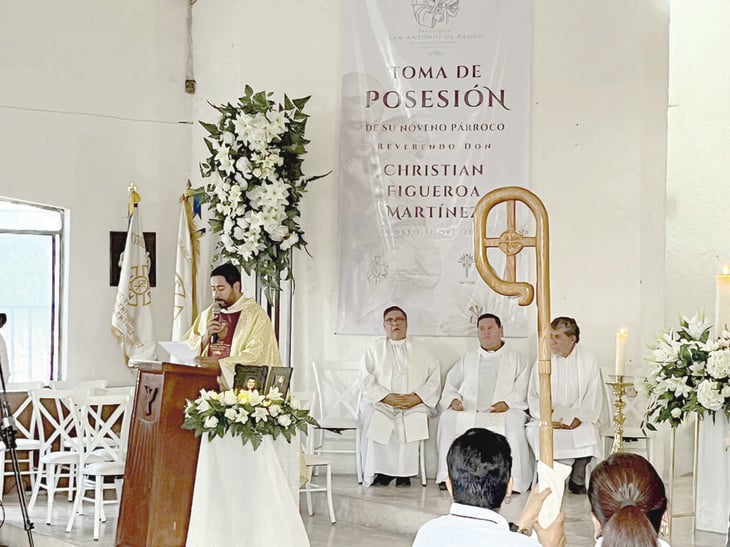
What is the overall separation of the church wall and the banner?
0.12 metres

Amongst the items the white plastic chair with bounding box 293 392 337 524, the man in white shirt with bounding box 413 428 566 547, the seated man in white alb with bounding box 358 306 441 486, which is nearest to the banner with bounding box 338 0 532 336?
the seated man in white alb with bounding box 358 306 441 486

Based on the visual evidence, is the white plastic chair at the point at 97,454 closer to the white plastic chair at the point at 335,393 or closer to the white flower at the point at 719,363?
the white plastic chair at the point at 335,393

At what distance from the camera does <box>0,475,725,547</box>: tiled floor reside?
265 inches

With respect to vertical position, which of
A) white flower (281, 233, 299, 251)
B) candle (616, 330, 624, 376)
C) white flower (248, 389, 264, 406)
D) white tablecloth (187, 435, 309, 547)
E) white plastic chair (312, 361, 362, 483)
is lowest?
white tablecloth (187, 435, 309, 547)

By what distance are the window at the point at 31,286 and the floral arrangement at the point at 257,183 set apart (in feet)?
5.23

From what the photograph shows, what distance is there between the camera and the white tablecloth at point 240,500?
6.06 meters

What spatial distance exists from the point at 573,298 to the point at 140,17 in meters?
4.31

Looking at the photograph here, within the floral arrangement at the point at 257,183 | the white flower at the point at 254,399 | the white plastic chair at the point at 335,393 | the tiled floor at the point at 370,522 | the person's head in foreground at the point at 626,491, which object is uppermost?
the floral arrangement at the point at 257,183

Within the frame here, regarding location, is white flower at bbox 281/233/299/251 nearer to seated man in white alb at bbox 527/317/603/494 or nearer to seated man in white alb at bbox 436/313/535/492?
seated man in white alb at bbox 436/313/535/492

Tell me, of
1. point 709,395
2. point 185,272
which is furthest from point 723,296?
point 185,272

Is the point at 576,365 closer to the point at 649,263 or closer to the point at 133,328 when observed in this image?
the point at 649,263

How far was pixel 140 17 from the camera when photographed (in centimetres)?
938

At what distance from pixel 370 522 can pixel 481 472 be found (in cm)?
487

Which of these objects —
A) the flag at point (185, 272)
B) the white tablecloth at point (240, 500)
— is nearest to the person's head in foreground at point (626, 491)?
the white tablecloth at point (240, 500)
